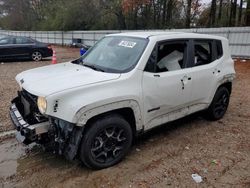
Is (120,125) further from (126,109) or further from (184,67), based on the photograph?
(184,67)

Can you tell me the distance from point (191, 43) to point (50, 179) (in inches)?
121

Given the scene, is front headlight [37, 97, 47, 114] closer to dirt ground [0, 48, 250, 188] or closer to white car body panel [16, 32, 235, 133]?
white car body panel [16, 32, 235, 133]

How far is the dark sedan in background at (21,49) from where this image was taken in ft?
47.5

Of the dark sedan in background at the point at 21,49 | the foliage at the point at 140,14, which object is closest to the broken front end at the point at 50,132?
the dark sedan in background at the point at 21,49

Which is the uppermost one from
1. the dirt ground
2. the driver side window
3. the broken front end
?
the driver side window

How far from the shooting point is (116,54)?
14.1 feet

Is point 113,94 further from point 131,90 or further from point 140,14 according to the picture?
point 140,14

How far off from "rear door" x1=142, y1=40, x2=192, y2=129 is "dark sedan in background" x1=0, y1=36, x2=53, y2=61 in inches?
477

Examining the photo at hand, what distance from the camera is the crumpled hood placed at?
3.43 metres

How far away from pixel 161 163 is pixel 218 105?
7.40ft

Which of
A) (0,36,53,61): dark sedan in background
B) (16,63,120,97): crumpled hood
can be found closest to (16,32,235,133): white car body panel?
(16,63,120,97): crumpled hood

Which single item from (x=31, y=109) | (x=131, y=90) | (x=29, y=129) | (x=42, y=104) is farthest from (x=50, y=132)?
(x=131, y=90)

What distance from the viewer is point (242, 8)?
2914cm

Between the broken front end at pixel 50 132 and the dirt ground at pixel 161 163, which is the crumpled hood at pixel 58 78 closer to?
the broken front end at pixel 50 132
